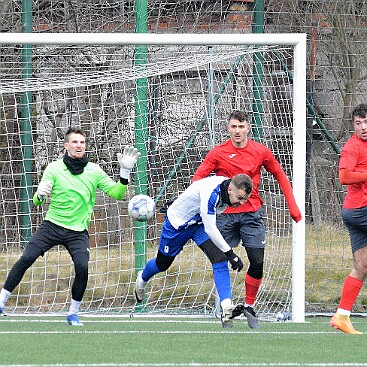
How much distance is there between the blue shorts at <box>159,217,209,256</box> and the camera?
28.7 feet

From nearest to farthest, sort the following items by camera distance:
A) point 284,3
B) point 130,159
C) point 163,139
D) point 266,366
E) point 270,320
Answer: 1. point 266,366
2. point 130,159
3. point 270,320
4. point 163,139
5. point 284,3

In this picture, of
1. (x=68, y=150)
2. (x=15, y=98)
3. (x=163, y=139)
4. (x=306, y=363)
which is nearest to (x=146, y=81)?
(x=163, y=139)

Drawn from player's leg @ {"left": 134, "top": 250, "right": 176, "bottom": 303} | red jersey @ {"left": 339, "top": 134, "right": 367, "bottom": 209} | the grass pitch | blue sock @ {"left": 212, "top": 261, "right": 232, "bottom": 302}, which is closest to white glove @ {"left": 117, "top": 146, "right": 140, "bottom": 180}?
player's leg @ {"left": 134, "top": 250, "right": 176, "bottom": 303}

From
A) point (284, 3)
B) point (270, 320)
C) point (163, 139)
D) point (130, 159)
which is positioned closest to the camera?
point (130, 159)

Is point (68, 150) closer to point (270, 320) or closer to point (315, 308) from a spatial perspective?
point (270, 320)

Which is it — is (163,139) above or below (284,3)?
below

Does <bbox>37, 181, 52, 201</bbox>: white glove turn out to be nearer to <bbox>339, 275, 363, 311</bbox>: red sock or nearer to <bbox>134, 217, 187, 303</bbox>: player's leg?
<bbox>134, 217, 187, 303</bbox>: player's leg

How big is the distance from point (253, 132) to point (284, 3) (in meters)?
1.97

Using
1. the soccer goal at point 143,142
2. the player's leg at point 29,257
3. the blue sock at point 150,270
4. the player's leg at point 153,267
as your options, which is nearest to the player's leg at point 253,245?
the player's leg at point 153,267

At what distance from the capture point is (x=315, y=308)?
1177 centimetres

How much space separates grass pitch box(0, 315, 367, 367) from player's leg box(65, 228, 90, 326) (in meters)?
0.18

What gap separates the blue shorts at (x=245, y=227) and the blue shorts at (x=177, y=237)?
44 cm

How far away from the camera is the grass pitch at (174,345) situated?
612 centimetres

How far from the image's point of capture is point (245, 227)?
9.15m
